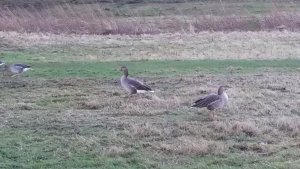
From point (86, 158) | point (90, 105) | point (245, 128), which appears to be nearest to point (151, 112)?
point (90, 105)

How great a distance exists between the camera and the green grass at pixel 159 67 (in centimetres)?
1880

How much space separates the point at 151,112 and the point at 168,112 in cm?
40

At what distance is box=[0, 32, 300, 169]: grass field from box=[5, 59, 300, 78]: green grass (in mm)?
33

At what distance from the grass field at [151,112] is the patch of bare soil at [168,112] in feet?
0.07

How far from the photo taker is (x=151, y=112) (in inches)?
496

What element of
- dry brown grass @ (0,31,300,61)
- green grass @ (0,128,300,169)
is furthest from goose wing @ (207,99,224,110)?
dry brown grass @ (0,31,300,61)

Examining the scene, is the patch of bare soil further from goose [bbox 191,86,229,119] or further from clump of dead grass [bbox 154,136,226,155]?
goose [bbox 191,86,229,119]

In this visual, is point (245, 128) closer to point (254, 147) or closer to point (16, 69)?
point (254, 147)

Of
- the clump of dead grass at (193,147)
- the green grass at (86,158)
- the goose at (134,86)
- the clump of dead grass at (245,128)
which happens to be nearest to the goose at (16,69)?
the goose at (134,86)

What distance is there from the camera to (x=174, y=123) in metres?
11.6

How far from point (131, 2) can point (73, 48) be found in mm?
22607

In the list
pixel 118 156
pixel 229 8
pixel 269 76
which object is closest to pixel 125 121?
pixel 118 156

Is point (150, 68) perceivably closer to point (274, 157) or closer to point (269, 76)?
point (269, 76)

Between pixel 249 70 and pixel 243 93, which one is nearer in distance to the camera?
pixel 243 93
